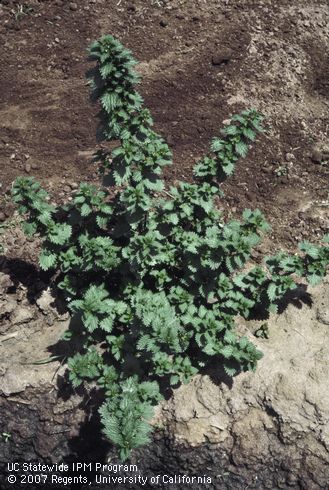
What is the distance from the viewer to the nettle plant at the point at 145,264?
3.53 m

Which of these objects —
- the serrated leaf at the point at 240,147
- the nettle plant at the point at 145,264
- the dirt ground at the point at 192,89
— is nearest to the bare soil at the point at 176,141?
the dirt ground at the point at 192,89

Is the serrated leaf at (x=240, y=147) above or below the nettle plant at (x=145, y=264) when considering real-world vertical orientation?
above

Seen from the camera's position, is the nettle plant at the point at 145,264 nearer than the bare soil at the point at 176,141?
Yes

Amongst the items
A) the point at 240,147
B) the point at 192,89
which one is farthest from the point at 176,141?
the point at 240,147

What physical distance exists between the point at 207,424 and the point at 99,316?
129 centimetres

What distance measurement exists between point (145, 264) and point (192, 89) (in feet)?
8.26

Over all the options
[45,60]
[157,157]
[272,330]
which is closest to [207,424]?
[272,330]

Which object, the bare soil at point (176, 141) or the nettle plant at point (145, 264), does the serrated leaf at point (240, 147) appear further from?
the bare soil at point (176, 141)

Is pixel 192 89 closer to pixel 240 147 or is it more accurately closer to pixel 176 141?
pixel 176 141

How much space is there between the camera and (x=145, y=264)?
13.1ft

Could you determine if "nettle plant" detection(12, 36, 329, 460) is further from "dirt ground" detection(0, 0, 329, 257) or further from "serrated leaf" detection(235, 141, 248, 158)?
"dirt ground" detection(0, 0, 329, 257)

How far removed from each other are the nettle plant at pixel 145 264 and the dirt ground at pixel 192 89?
1.08 m

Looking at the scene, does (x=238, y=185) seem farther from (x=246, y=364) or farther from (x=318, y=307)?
(x=246, y=364)

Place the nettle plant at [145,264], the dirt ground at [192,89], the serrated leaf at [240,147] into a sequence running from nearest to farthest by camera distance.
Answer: the nettle plant at [145,264] < the serrated leaf at [240,147] < the dirt ground at [192,89]
